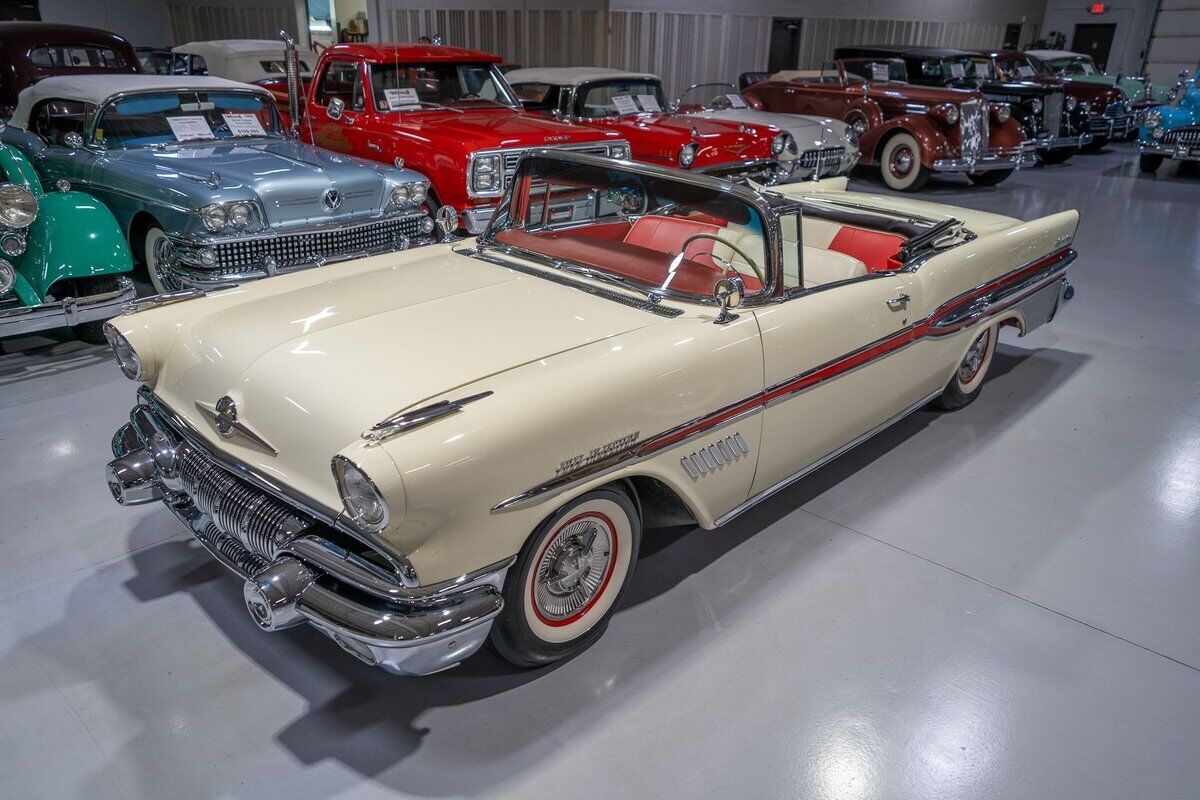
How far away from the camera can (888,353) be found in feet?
10.6

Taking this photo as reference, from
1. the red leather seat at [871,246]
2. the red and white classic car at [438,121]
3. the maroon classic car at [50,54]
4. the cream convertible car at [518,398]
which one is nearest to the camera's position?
the cream convertible car at [518,398]

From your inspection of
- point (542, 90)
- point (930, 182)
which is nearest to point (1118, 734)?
point (542, 90)

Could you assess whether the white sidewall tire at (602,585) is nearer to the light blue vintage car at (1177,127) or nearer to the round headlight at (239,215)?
the round headlight at (239,215)

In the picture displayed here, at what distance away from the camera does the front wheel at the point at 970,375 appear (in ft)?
13.7

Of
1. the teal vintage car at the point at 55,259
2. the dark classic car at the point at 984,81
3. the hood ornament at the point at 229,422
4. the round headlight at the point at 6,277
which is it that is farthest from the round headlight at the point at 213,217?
the dark classic car at the point at 984,81

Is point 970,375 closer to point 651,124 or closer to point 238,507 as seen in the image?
point 238,507

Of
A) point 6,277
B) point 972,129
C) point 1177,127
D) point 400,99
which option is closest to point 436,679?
point 6,277

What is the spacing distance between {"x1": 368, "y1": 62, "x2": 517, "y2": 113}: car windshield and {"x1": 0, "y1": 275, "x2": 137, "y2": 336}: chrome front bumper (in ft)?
8.91

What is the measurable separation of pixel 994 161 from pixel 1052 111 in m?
2.21

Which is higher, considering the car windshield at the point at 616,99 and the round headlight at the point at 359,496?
the car windshield at the point at 616,99

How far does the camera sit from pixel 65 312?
4207 mm

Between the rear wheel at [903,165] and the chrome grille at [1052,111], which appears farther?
the chrome grille at [1052,111]

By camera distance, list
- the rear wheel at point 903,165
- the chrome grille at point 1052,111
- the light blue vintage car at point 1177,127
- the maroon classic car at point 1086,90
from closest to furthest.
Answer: the rear wheel at point 903,165 → the light blue vintage car at point 1177,127 → the chrome grille at point 1052,111 → the maroon classic car at point 1086,90

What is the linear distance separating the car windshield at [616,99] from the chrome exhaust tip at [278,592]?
6.53 meters
